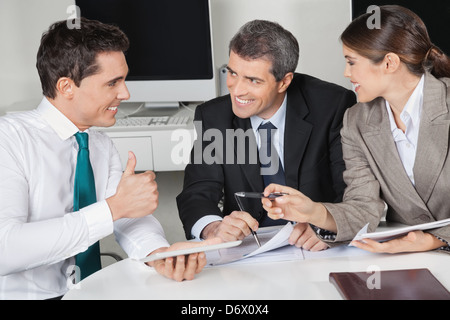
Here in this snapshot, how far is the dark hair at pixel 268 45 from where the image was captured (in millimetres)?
2111

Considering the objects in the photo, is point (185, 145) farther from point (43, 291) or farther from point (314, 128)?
point (43, 291)

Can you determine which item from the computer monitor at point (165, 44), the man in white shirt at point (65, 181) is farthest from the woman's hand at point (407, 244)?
the computer monitor at point (165, 44)

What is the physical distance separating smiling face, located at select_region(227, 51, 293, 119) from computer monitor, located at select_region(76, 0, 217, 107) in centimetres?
114

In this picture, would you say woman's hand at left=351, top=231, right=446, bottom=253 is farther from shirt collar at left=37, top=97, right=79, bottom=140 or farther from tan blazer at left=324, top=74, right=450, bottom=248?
shirt collar at left=37, top=97, right=79, bottom=140

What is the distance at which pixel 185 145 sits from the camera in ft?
10.2

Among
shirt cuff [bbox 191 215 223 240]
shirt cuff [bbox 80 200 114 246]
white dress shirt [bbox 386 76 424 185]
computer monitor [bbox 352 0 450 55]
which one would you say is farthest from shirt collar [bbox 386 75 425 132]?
computer monitor [bbox 352 0 450 55]

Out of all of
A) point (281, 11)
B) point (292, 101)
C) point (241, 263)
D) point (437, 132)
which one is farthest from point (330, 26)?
point (241, 263)

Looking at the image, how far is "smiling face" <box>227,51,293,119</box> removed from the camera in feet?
6.97

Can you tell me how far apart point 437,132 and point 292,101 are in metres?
0.63

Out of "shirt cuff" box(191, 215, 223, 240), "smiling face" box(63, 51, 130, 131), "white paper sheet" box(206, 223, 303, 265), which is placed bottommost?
"shirt cuff" box(191, 215, 223, 240)

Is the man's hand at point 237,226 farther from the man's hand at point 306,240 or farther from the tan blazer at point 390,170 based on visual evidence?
the tan blazer at point 390,170

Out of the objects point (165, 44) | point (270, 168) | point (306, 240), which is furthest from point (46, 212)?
point (165, 44)

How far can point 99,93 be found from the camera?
181cm

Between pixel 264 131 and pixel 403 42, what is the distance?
630 mm
